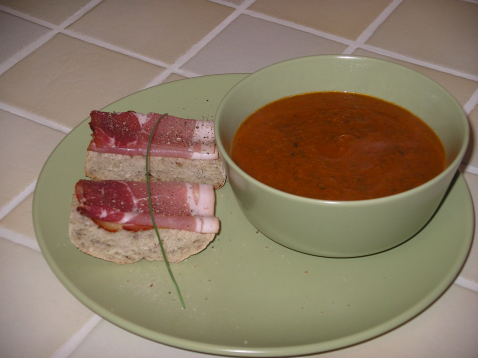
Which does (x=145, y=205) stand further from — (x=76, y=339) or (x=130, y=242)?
(x=76, y=339)

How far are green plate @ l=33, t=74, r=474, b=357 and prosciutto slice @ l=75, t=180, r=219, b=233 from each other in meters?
0.09

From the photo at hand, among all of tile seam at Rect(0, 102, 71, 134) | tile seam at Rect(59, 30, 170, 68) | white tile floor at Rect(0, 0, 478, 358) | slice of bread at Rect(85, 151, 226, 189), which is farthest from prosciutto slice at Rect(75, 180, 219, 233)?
tile seam at Rect(59, 30, 170, 68)

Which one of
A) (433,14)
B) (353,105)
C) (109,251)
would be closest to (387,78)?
(353,105)

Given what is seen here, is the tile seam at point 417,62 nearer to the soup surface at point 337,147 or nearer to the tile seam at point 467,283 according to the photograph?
the soup surface at point 337,147

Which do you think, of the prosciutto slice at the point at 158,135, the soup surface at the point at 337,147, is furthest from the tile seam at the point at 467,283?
the prosciutto slice at the point at 158,135

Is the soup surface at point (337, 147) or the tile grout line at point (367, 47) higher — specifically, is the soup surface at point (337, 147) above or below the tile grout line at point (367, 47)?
below

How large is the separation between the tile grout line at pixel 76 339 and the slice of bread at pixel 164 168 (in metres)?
0.60

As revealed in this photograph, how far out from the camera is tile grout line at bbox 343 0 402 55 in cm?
274

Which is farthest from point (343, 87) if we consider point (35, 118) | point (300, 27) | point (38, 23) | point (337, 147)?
point (38, 23)

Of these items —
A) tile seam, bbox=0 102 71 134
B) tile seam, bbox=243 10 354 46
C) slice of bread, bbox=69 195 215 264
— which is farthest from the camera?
tile seam, bbox=243 10 354 46

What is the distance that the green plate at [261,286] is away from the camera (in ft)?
4.28

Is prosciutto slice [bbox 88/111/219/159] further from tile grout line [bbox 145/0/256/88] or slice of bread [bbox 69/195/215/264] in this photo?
tile grout line [bbox 145/0/256/88]

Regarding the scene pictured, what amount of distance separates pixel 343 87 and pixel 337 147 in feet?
1.25

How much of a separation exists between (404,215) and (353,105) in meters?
0.59
